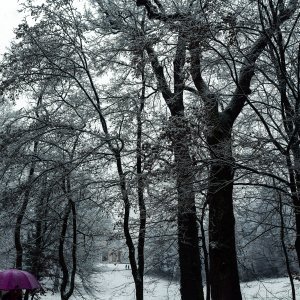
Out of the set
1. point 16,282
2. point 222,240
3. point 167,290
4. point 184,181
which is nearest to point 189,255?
point 222,240

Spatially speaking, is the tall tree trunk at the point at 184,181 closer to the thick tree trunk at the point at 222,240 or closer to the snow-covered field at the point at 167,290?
the thick tree trunk at the point at 222,240

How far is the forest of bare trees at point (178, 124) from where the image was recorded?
19.2ft

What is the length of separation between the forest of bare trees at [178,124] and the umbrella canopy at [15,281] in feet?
8.05

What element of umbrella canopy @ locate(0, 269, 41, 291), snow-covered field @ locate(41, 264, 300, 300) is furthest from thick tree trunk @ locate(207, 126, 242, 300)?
umbrella canopy @ locate(0, 269, 41, 291)

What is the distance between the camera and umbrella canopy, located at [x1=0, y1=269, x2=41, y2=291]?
6.22 m

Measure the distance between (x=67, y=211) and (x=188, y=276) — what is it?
4.39m

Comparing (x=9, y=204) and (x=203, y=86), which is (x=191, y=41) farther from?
(x=9, y=204)

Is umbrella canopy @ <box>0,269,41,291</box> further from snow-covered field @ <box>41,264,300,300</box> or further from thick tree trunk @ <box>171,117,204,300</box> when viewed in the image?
snow-covered field @ <box>41,264,300,300</box>

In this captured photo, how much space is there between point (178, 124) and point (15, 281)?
12.5 feet

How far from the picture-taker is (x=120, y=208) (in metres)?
10.3

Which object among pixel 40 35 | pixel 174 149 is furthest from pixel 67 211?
pixel 174 149

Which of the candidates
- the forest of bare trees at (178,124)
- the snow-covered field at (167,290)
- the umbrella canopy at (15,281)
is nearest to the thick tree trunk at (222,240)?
the forest of bare trees at (178,124)

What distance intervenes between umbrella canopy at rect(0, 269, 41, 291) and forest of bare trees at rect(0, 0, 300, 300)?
2452mm

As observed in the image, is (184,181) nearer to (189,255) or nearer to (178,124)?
(178,124)
